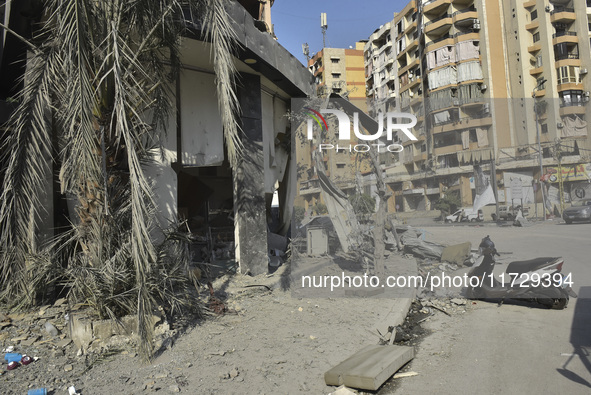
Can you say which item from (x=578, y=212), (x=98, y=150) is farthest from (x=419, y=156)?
(x=98, y=150)

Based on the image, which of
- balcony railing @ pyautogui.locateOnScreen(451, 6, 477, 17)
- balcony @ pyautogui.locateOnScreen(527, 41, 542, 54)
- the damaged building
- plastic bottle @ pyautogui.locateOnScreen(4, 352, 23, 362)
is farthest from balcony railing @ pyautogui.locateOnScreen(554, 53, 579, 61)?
plastic bottle @ pyautogui.locateOnScreen(4, 352, 23, 362)

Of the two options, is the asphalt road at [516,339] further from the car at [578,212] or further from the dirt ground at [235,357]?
the dirt ground at [235,357]

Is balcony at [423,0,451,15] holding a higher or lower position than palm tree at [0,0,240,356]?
higher

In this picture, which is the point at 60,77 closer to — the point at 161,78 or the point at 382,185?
the point at 161,78

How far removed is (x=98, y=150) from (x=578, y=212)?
23.6 feet

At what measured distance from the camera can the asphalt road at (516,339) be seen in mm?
3869

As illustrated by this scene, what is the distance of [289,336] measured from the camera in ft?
17.5

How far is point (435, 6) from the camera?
44.5m

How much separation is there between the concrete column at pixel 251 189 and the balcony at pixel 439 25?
39.9 metres

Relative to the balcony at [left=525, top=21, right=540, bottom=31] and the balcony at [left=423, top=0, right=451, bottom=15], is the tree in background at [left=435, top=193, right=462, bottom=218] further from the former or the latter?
the balcony at [left=423, top=0, right=451, bottom=15]

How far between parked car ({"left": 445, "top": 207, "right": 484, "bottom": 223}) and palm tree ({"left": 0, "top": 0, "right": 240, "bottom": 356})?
434 centimetres

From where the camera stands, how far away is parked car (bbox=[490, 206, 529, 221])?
747cm

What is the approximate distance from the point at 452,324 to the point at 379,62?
59.2 metres

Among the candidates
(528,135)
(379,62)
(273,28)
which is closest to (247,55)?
(528,135)
